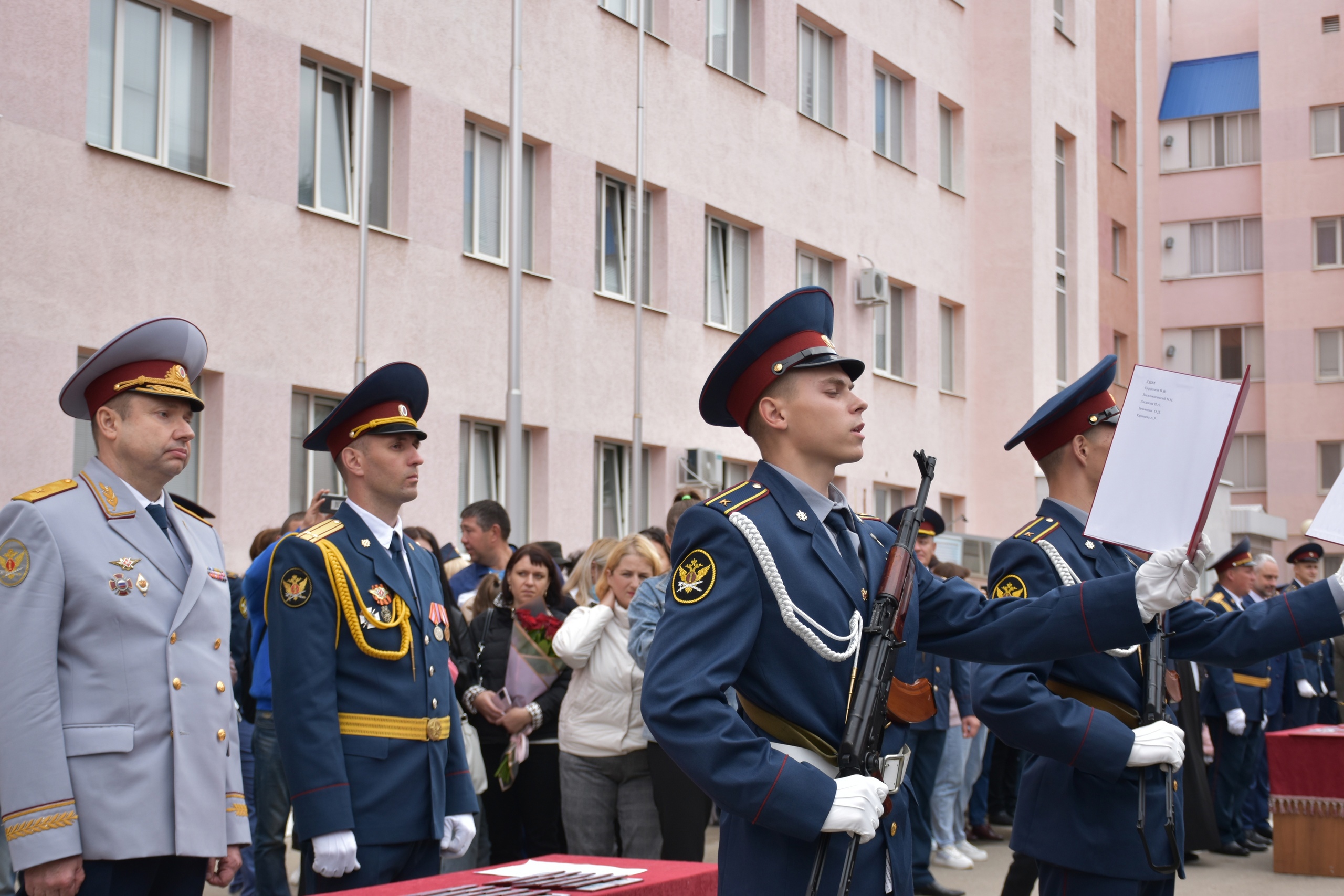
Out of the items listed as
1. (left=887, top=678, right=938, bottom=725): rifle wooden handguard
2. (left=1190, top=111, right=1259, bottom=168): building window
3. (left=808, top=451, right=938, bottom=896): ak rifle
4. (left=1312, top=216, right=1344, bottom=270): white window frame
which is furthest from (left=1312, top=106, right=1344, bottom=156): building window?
(left=808, top=451, right=938, bottom=896): ak rifle

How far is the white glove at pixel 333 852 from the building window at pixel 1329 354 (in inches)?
1464

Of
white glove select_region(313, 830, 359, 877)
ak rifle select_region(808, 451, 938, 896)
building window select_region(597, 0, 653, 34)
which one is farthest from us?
building window select_region(597, 0, 653, 34)

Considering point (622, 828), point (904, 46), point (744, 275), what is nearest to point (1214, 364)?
point (904, 46)

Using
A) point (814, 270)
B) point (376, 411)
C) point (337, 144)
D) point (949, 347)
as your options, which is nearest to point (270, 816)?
point (376, 411)

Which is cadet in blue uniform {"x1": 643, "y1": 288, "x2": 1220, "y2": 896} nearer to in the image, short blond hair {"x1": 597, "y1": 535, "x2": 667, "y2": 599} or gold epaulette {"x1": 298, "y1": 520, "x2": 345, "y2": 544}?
gold epaulette {"x1": 298, "y1": 520, "x2": 345, "y2": 544}

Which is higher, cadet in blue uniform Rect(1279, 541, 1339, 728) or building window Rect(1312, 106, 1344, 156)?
building window Rect(1312, 106, 1344, 156)

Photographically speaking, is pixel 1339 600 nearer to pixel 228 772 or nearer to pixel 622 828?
pixel 228 772

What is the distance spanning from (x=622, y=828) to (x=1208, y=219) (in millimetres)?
35846

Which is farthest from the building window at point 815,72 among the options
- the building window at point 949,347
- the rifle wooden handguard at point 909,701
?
Result: the rifle wooden handguard at point 909,701

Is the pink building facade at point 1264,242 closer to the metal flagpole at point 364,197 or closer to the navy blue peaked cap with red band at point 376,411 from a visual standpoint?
the metal flagpole at point 364,197

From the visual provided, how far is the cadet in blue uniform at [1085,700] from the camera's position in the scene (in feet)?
14.8

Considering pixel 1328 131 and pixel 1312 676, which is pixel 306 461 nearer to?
pixel 1312 676

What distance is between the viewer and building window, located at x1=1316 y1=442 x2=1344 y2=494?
123 ft

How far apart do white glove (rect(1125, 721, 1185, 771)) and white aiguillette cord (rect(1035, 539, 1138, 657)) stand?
26 cm
